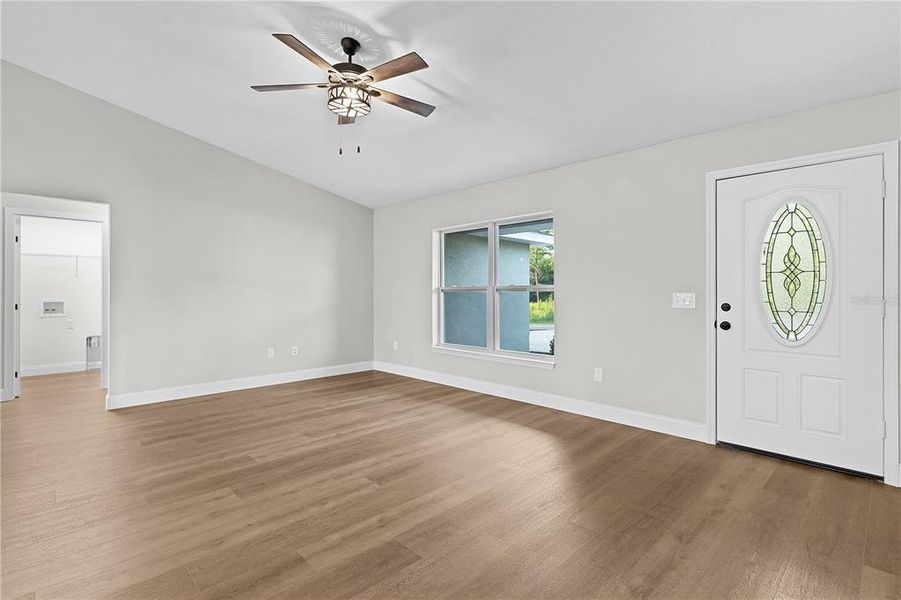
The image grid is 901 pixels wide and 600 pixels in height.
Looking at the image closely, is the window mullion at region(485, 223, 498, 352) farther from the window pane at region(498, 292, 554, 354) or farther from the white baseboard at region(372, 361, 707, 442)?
the white baseboard at region(372, 361, 707, 442)

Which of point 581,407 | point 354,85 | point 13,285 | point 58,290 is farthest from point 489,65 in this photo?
point 58,290

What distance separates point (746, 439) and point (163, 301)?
5.89 meters

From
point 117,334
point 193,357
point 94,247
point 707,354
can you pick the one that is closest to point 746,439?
point 707,354

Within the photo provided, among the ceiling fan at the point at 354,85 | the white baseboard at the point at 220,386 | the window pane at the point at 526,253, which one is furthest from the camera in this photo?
the window pane at the point at 526,253

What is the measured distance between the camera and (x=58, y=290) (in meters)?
6.68

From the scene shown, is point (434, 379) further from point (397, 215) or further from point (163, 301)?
point (163, 301)

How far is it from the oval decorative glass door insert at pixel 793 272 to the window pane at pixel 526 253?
6.47ft

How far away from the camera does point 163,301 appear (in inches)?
193

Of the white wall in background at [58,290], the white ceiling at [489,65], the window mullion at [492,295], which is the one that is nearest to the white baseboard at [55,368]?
the white wall in background at [58,290]

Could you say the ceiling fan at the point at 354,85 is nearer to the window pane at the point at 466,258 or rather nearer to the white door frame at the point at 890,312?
the window pane at the point at 466,258

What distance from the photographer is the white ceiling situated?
7.98 feet

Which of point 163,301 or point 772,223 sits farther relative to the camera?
point 163,301

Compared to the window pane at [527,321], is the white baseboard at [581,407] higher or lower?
lower

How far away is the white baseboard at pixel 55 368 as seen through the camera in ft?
20.7
